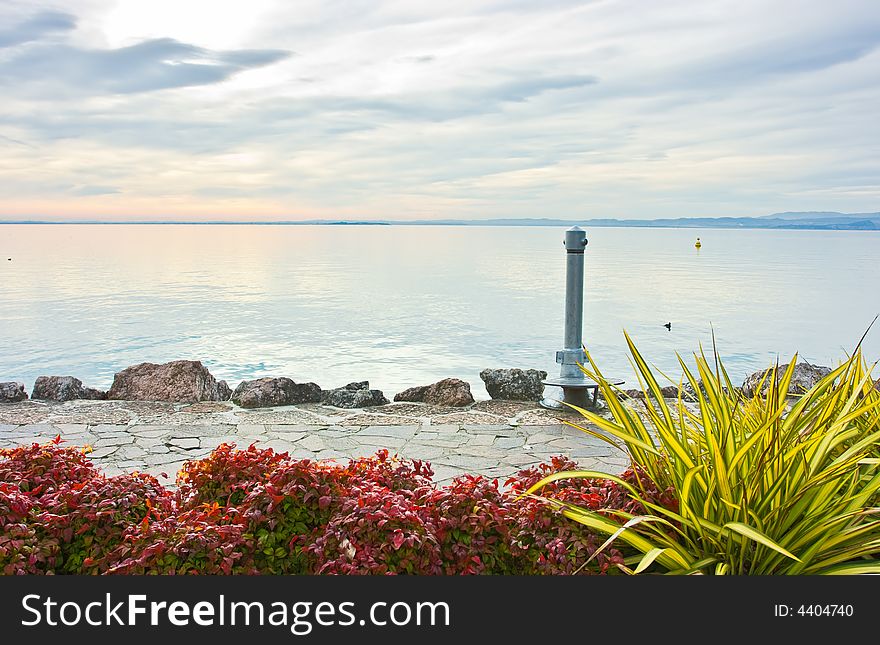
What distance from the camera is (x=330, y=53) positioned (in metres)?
11.0

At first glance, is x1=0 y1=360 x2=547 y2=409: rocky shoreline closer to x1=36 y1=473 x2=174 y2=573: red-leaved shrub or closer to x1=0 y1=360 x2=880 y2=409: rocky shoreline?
x1=0 y1=360 x2=880 y2=409: rocky shoreline

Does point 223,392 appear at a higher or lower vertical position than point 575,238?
lower

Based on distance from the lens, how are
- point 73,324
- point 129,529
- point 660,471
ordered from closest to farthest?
1. point 129,529
2. point 660,471
3. point 73,324

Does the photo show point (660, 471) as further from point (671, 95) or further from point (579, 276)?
point (671, 95)

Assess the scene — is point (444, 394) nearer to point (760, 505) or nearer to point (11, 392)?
point (11, 392)

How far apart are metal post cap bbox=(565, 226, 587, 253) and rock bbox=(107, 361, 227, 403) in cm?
363

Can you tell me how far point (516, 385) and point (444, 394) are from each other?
2.19 feet

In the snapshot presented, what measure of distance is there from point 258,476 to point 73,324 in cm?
1624

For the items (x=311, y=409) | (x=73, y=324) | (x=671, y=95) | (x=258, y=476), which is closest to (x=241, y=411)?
(x=311, y=409)

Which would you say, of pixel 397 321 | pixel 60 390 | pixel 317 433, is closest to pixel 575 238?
pixel 317 433

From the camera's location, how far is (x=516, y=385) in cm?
660

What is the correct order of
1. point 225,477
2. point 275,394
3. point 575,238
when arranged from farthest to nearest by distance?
point 275,394 → point 575,238 → point 225,477

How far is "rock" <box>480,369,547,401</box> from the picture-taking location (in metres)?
6.54

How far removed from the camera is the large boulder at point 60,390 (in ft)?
22.5
